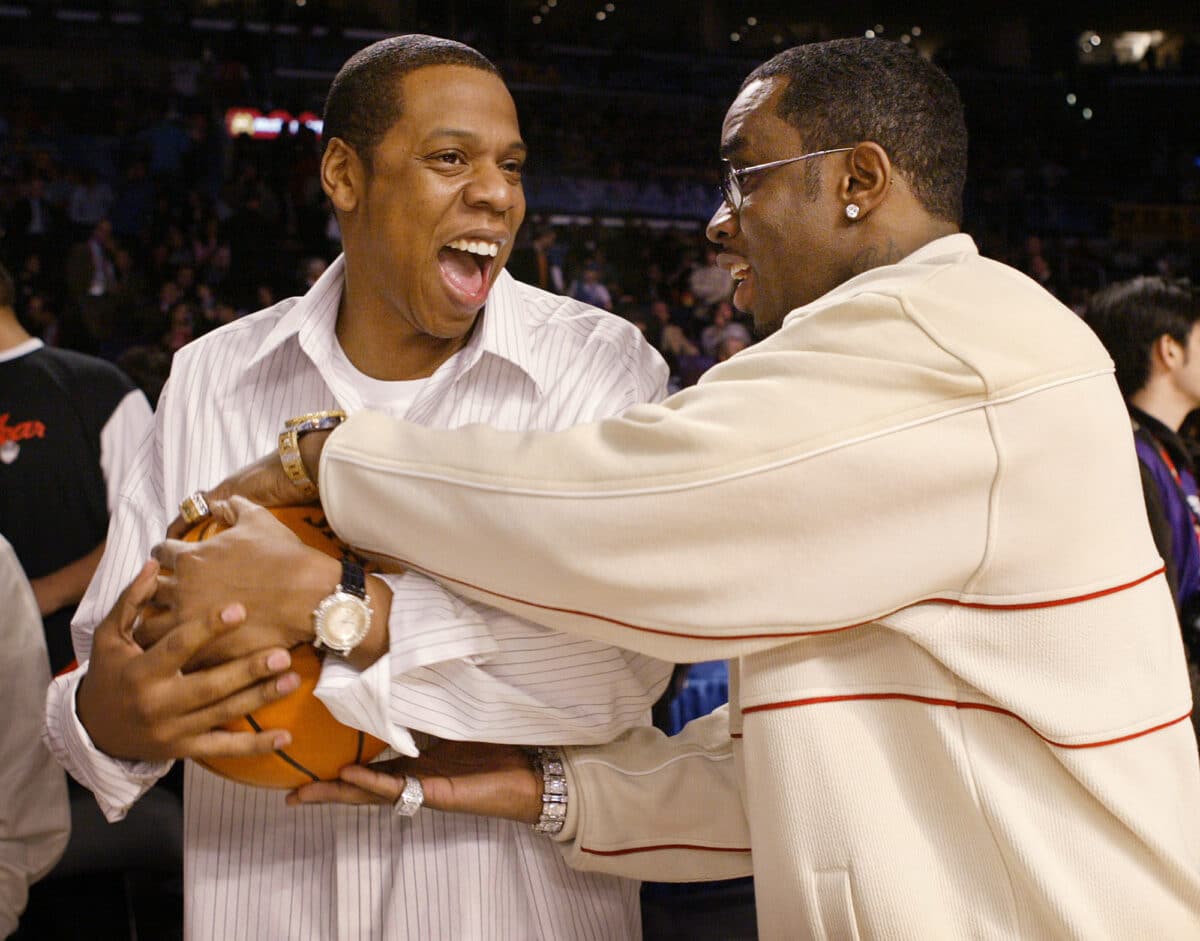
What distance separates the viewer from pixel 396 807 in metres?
1.55

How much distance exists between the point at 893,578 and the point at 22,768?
1.54 meters

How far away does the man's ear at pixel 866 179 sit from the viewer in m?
1.72

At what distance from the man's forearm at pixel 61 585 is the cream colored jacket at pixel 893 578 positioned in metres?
2.66

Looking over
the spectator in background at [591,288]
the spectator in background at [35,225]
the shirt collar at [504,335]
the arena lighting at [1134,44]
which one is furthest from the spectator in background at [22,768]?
the arena lighting at [1134,44]

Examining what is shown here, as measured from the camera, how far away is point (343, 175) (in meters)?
1.98

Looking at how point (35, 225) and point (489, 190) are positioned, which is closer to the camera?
point (489, 190)

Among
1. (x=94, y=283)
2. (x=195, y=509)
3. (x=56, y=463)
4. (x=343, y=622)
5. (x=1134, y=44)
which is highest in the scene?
(x=1134, y=44)

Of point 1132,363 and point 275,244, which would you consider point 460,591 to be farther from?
point 275,244

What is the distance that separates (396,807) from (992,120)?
48.3 ft

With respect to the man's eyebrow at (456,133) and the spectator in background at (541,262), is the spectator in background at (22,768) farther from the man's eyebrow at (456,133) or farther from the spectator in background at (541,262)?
the spectator in background at (541,262)

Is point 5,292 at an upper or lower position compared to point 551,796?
upper

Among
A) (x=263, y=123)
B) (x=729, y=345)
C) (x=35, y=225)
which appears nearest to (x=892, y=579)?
(x=729, y=345)

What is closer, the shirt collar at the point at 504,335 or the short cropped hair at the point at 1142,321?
the shirt collar at the point at 504,335

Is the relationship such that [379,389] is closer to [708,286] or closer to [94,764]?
[94,764]
